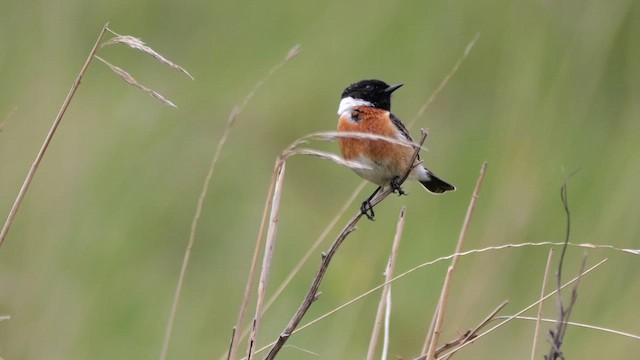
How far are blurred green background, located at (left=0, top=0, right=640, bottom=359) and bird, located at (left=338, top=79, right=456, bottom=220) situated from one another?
0.52 m

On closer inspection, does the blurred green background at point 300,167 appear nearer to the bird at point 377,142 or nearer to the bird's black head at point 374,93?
the bird at point 377,142

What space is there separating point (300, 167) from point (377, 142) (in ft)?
7.23

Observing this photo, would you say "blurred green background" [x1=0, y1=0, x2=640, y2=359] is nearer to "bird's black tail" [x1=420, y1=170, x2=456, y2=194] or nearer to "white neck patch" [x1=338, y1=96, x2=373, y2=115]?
"bird's black tail" [x1=420, y1=170, x2=456, y2=194]

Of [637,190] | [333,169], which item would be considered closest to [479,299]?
[637,190]

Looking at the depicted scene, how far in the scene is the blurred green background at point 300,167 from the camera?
483cm

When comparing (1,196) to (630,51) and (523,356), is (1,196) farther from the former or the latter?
(630,51)

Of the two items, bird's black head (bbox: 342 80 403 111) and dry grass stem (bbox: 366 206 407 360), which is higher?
bird's black head (bbox: 342 80 403 111)

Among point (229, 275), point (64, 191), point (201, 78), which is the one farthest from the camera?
point (201, 78)

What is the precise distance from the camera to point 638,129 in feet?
18.4

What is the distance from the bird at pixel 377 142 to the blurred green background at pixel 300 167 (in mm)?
516

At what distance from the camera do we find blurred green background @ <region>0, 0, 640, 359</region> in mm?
4832

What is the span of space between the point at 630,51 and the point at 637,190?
4.01ft

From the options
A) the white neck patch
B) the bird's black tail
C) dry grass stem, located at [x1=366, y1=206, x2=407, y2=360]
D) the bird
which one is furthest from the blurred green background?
dry grass stem, located at [x1=366, y1=206, x2=407, y2=360]

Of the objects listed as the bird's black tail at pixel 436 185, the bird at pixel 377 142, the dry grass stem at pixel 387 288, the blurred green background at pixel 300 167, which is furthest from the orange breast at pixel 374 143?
the dry grass stem at pixel 387 288
